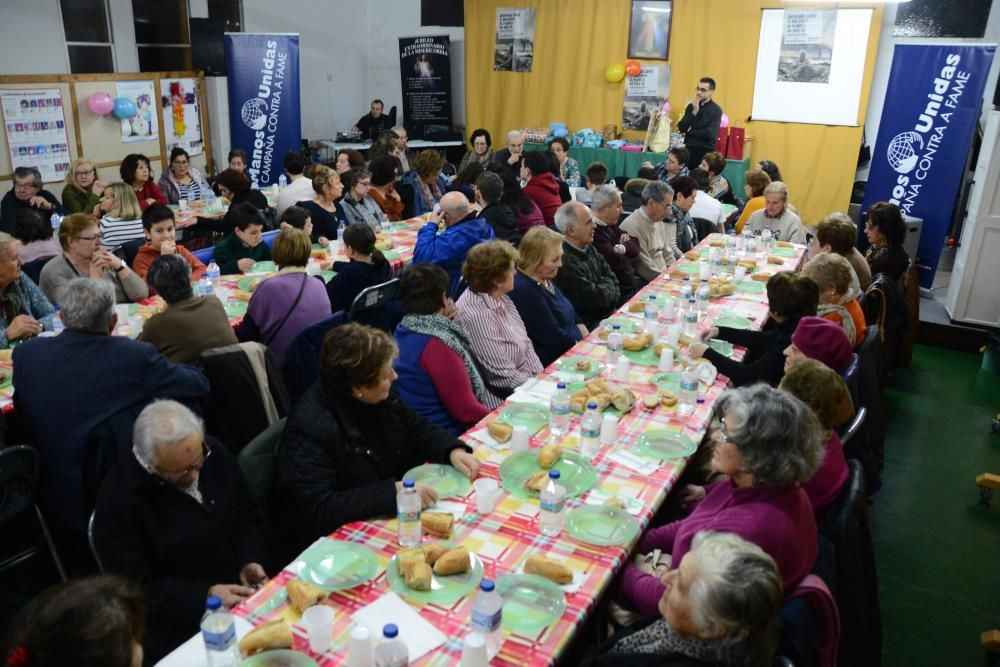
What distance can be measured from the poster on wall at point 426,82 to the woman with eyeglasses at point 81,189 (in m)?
6.87

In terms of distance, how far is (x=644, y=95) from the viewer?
455 inches

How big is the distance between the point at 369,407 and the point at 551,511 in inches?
30.4

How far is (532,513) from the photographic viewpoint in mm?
2570

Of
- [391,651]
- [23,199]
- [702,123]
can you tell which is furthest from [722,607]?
[702,123]

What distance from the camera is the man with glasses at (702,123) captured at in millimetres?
9570

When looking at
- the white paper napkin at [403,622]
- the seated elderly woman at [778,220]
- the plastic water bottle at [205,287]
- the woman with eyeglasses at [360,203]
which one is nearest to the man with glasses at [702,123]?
the seated elderly woman at [778,220]

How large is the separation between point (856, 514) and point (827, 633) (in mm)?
503

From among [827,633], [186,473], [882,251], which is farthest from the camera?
[882,251]

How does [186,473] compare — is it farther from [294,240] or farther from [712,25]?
[712,25]

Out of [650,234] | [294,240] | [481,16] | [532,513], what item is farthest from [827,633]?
[481,16]

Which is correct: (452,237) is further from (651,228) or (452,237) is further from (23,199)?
(23,199)

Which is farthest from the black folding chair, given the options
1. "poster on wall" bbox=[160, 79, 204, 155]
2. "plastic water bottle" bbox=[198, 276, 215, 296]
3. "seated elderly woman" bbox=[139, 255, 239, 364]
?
"poster on wall" bbox=[160, 79, 204, 155]

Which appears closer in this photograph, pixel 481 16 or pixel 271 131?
pixel 271 131

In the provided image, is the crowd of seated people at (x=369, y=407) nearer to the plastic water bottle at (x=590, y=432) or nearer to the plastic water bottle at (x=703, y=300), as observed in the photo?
the plastic water bottle at (x=590, y=432)
